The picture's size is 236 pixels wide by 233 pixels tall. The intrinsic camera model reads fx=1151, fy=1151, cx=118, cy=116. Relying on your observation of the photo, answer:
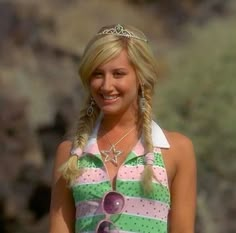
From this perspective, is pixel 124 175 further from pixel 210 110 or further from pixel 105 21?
pixel 105 21

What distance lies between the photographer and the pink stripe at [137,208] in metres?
3.53

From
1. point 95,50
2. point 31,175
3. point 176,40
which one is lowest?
point 95,50

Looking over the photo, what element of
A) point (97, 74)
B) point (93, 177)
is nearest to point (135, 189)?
point (93, 177)

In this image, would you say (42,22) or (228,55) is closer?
(228,55)

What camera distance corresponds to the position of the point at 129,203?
11.6ft

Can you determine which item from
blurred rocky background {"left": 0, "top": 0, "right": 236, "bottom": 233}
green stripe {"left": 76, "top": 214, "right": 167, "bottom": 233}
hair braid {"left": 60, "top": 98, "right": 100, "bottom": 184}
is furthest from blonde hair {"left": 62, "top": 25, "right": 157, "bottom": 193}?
blurred rocky background {"left": 0, "top": 0, "right": 236, "bottom": 233}

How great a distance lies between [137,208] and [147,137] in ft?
0.76

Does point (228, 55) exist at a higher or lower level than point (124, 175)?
higher

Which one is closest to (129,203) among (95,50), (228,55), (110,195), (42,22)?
(110,195)

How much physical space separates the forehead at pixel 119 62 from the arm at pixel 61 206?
32 cm

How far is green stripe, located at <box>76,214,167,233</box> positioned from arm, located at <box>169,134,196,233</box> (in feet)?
0.27

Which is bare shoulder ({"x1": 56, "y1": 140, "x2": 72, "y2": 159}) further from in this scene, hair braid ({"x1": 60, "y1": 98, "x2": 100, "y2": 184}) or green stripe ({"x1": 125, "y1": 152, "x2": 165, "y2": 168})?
green stripe ({"x1": 125, "y1": 152, "x2": 165, "y2": 168})

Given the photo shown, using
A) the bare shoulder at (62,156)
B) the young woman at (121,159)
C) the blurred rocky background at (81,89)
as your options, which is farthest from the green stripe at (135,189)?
the blurred rocky background at (81,89)

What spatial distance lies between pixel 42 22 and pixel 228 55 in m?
2.99
